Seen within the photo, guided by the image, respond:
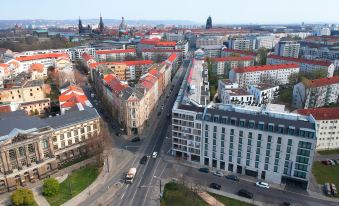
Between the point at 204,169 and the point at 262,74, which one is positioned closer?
the point at 204,169

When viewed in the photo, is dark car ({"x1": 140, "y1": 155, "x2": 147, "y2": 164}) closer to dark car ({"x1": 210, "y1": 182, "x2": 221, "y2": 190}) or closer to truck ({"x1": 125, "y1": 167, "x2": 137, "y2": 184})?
truck ({"x1": 125, "y1": 167, "x2": 137, "y2": 184})

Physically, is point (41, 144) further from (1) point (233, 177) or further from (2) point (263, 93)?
(2) point (263, 93)

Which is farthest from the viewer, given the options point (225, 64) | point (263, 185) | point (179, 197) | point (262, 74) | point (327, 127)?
point (225, 64)

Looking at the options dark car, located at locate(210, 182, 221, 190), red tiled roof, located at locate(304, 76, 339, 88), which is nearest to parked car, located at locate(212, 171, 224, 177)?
dark car, located at locate(210, 182, 221, 190)

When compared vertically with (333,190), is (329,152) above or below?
above

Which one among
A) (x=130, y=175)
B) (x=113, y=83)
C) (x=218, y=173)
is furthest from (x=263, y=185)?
(x=113, y=83)

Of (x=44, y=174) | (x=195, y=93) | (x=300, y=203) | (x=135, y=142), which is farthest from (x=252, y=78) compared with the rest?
(x=44, y=174)

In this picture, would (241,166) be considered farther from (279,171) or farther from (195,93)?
(195,93)
